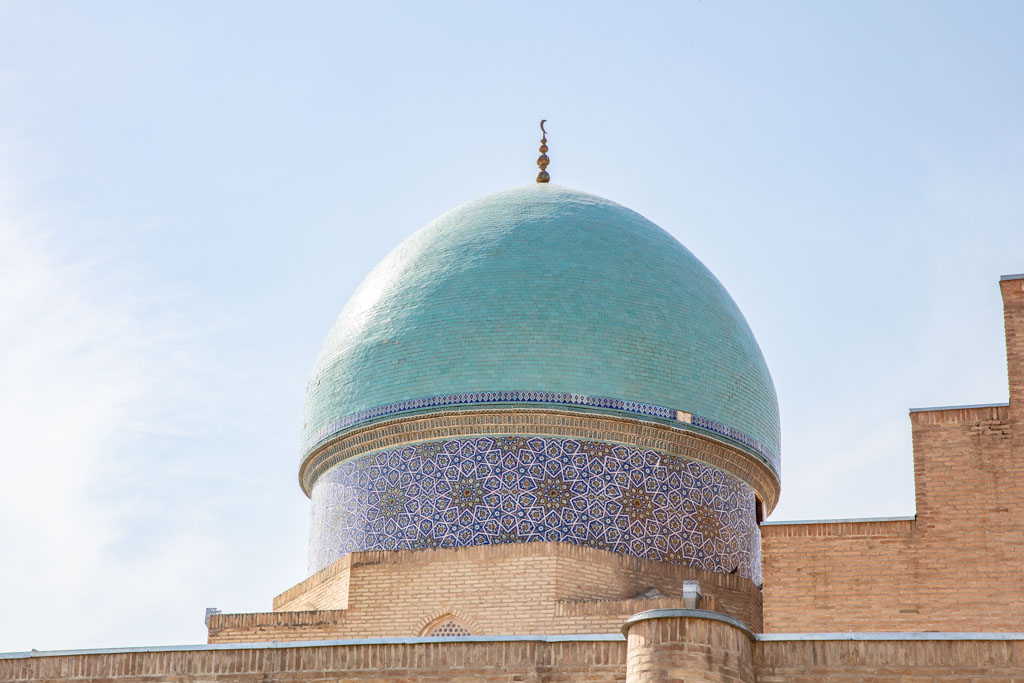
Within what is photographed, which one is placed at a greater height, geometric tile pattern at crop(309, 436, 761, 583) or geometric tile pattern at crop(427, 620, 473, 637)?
geometric tile pattern at crop(309, 436, 761, 583)

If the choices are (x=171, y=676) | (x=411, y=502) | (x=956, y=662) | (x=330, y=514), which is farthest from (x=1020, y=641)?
(x=330, y=514)

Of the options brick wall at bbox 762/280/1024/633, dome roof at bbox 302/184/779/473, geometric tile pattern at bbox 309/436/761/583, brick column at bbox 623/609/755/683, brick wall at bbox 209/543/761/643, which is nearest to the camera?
brick column at bbox 623/609/755/683

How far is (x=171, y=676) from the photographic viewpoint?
28.1 ft

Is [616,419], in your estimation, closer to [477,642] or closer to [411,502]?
[411,502]

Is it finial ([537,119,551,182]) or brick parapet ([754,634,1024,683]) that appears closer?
brick parapet ([754,634,1024,683])

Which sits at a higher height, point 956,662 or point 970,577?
point 970,577

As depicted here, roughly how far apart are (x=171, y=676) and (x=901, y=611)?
392 cm

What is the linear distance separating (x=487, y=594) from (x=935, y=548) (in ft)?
10.7

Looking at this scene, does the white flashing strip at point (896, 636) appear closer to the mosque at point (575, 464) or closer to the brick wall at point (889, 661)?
the brick wall at point (889, 661)

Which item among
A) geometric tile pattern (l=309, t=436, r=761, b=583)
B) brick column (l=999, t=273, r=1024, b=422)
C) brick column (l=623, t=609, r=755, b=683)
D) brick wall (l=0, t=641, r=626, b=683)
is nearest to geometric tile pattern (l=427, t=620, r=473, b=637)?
geometric tile pattern (l=309, t=436, r=761, b=583)

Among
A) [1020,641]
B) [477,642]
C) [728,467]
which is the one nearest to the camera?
[1020,641]

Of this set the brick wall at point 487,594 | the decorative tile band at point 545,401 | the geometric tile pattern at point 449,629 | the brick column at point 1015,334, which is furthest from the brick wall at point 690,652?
the decorative tile band at point 545,401

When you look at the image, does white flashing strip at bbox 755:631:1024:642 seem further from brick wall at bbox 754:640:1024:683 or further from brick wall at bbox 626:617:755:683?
brick wall at bbox 626:617:755:683

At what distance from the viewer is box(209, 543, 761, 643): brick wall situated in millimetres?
Result: 10992
